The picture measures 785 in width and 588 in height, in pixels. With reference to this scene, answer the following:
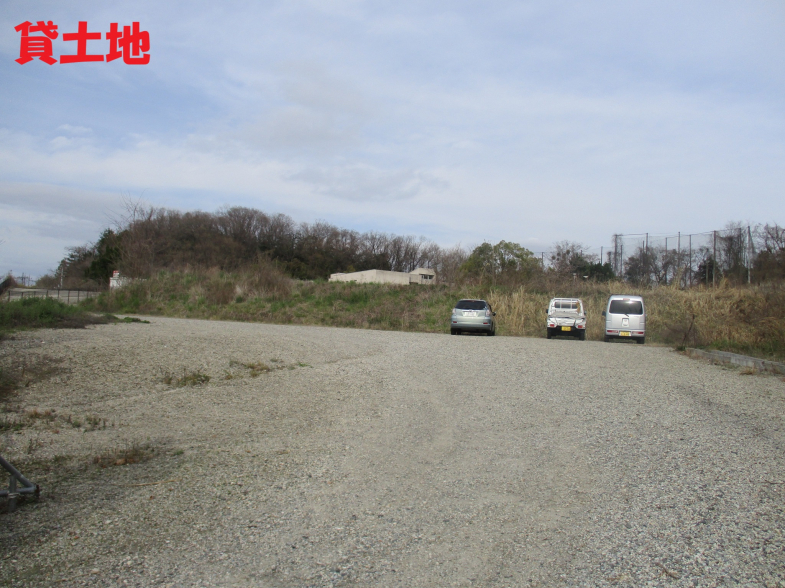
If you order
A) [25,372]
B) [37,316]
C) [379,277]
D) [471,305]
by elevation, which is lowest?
[25,372]

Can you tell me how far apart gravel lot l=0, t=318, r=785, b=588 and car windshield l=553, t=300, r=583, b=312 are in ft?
43.8

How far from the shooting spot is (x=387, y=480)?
5121 millimetres

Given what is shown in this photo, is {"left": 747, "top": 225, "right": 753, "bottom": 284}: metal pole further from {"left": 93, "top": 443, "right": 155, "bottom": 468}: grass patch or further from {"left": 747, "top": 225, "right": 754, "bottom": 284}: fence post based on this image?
{"left": 93, "top": 443, "right": 155, "bottom": 468}: grass patch

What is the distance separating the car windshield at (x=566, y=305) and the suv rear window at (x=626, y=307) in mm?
1537

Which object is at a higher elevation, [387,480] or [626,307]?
[626,307]

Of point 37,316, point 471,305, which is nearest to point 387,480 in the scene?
point 37,316

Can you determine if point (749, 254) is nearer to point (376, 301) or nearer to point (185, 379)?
point (376, 301)

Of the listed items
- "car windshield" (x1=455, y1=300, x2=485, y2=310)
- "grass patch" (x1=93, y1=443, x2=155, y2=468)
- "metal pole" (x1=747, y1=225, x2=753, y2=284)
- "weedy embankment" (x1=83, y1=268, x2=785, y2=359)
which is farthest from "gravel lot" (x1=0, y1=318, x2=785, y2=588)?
"metal pole" (x1=747, y1=225, x2=753, y2=284)

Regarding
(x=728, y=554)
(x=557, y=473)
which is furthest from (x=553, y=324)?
(x=728, y=554)

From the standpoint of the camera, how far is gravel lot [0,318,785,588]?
11.3 ft

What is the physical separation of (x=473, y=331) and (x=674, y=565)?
2042 cm

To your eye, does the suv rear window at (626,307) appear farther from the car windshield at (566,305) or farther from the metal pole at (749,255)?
the metal pole at (749,255)

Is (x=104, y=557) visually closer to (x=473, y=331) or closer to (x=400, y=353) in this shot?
(x=400, y=353)

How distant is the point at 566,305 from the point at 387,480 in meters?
21.4
